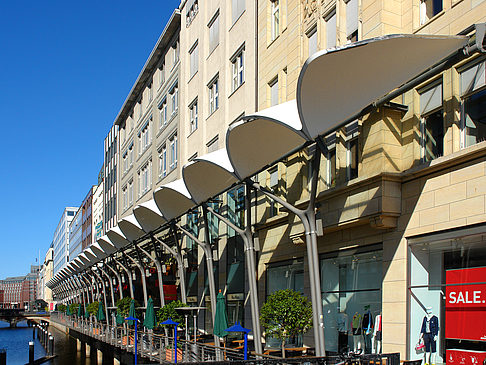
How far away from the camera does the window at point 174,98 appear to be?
44281 millimetres

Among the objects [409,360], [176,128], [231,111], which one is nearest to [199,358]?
[409,360]

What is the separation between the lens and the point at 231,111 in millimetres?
32219

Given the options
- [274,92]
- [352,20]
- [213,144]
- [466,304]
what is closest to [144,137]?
[213,144]

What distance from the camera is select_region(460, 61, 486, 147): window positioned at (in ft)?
48.8

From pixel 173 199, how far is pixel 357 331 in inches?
512

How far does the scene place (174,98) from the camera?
45.4 meters

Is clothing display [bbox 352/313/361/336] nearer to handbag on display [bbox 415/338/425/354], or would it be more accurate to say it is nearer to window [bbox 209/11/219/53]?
handbag on display [bbox 415/338/425/354]

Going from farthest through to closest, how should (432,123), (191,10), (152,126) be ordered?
(152,126), (191,10), (432,123)

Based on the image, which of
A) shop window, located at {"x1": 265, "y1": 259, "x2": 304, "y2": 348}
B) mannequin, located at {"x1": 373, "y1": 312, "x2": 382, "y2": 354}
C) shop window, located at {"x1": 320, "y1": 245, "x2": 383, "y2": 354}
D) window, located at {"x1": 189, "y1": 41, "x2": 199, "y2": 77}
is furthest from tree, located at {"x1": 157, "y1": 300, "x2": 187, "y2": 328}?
window, located at {"x1": 189, "y1": 41, "x2": 199, "y2": 77}

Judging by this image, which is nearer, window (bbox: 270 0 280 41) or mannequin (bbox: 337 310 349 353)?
mannequin (bbox: 337 310 349 353)

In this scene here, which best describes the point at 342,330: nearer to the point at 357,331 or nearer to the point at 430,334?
the point at 357,331

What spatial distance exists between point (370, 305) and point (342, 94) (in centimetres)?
712

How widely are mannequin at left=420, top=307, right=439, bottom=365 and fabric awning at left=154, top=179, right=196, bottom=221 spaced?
13.1m

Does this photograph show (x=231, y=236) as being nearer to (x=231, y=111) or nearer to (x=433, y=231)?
(x=231, y=111)
